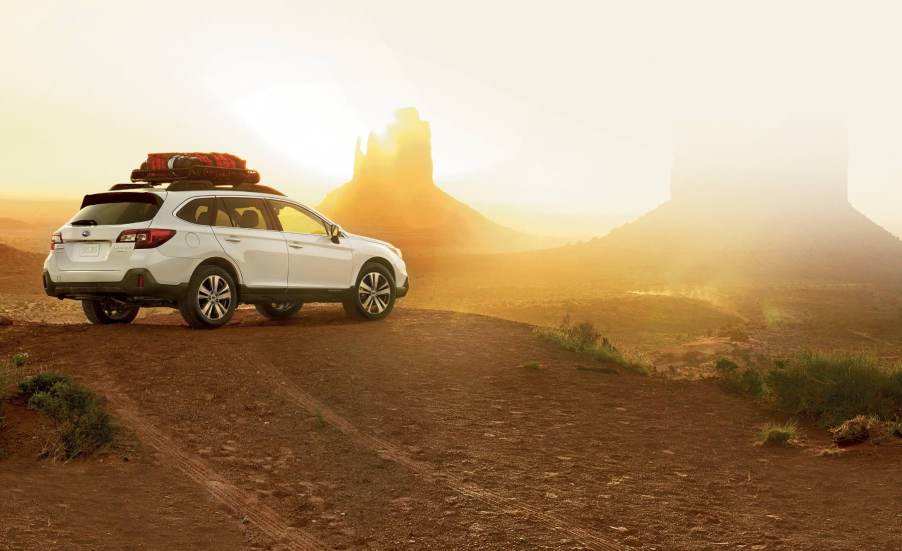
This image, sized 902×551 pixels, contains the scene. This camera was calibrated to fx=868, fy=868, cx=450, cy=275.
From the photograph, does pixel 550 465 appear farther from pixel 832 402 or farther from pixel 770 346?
pixel 770 346

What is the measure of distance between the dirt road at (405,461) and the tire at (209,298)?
33 centimetres

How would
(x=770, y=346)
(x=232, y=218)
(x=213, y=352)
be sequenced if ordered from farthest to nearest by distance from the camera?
(x=770, y=346), (x=232, y=218), (x=213, y=352)

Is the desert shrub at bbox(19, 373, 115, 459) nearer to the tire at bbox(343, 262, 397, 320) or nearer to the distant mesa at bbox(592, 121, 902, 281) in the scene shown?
the tire at bbox(343, 262, 397, 320)

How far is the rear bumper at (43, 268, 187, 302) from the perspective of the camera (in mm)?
10664

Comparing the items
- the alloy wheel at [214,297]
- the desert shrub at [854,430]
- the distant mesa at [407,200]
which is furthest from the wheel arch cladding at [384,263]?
the distant mesa at [407,200]

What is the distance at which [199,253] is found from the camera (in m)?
11.1

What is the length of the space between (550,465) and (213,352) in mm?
4685

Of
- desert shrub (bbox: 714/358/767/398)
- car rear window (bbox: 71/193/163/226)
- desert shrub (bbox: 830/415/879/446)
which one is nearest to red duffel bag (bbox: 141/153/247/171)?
car rear window (bbox: 71/193/163/226)

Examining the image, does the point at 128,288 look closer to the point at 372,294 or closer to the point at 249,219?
the point at 249,219

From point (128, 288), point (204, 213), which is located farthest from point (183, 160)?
point (128, 288)

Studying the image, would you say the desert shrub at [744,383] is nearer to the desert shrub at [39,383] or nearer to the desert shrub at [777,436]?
the desert shrub at [777,436]

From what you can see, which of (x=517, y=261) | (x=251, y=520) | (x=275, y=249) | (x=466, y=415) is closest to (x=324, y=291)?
(x=275, y=249)

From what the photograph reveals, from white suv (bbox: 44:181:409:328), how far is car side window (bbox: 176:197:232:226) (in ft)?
0.04

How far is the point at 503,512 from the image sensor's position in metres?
6.52
